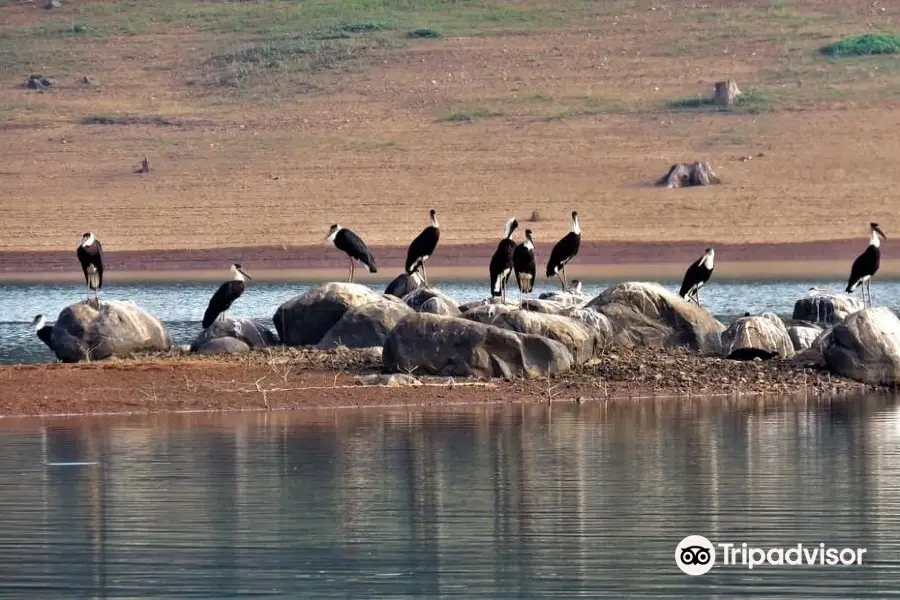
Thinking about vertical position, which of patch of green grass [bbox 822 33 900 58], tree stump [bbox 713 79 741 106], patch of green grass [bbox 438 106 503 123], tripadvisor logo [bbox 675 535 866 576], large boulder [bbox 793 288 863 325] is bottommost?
tripadvisor logo [bbox 675 535 866 576]

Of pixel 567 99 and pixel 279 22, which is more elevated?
pixel 279 22

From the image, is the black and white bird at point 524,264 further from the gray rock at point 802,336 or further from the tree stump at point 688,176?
the tree stump at point 688,176

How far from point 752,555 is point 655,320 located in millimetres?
9115

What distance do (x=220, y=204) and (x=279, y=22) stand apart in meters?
25.8

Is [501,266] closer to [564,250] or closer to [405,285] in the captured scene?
[564,250]

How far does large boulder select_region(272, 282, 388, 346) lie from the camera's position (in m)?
18.5

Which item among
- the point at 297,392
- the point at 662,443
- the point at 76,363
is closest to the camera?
the point at 662,443

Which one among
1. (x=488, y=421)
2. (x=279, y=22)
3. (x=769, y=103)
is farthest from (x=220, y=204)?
(x=488, y=421)

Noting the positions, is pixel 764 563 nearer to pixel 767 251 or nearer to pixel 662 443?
pixel 662 443

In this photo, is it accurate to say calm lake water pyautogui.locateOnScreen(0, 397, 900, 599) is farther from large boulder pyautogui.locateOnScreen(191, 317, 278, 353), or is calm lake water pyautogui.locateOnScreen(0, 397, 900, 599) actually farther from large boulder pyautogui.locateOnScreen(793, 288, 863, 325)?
large boulder pyautogui.locateOnScreen(793, 288, 863, 325)

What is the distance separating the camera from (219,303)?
774 inches

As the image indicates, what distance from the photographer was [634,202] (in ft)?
137

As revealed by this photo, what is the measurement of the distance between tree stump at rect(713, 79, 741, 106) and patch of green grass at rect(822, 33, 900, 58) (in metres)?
6.64

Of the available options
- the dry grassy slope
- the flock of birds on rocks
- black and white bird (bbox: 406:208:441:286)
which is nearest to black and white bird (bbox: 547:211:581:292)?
the flock of birds on rocks
